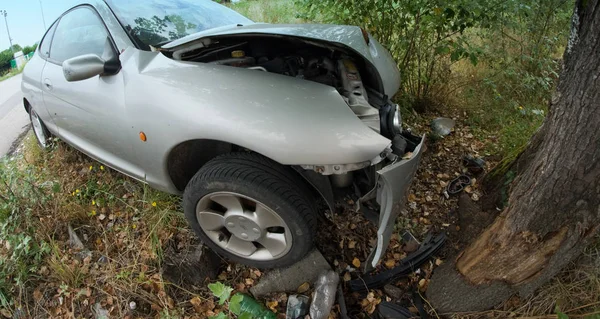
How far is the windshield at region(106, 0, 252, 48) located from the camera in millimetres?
2121

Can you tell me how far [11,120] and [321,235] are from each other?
4.61 m

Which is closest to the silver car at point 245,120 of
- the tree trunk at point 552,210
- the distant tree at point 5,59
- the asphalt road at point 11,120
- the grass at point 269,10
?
the tree trunk at point 552,210

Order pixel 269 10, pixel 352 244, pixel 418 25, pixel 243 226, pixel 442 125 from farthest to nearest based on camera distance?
pixel 269 10 < pixel 442 125 < pixel 418 25 < pixel 352 244 < pixel 243 226

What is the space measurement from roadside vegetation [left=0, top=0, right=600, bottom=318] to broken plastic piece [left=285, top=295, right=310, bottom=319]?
0.21 ft

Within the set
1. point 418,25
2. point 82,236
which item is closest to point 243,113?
point 82,236

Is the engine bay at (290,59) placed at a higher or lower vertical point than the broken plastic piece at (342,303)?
higher

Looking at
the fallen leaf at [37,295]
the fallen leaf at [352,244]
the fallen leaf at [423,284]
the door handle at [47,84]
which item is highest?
the door handle at [47,84]

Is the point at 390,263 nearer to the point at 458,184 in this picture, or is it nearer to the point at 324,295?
the point at 324,295

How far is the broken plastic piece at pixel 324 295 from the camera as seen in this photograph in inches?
69.4

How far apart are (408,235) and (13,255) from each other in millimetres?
2256

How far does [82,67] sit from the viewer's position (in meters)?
1.86

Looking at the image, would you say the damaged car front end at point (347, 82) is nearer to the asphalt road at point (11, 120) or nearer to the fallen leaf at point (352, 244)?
the fallen leaf at point (352, 244)

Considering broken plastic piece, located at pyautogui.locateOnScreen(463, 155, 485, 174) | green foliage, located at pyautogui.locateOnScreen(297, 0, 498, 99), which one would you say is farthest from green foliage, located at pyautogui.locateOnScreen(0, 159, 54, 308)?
broken plastic piece, located at pyautogui.locateOnScreen(463, 155, 485, 174)

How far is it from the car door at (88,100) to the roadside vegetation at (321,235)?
1.00ft
